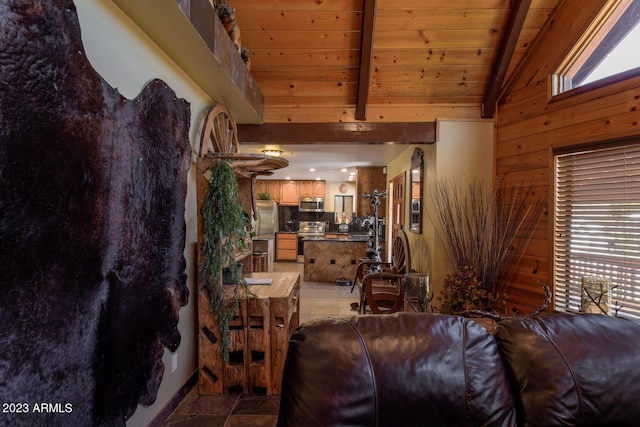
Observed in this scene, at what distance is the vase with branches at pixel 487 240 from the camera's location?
2693 mm

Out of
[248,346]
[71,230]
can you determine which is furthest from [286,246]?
[71,230]

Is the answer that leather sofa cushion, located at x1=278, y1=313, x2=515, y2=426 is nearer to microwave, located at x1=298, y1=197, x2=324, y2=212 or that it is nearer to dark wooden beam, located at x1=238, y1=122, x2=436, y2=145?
dark wooden beam, located at x1=238, y1=122, x2=436, y2=145

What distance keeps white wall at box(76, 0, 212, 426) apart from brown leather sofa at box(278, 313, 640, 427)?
1298 millimetres

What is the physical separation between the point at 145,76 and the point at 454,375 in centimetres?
203

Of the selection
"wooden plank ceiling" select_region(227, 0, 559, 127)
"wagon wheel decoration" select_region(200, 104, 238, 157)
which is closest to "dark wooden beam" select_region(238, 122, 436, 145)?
"wooden plank ceiling" select_region(227, 0, 559, 127)

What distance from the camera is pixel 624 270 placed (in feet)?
6.86

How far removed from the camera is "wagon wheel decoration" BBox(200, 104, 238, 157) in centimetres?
235

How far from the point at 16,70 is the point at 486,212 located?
10.1 feet

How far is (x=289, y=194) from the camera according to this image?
9.02 meters


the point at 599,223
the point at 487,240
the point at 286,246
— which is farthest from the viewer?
the point at 286,246

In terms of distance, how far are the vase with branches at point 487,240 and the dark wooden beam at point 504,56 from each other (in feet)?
2.72

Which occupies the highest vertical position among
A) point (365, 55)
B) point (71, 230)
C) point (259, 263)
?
point (365, 55)

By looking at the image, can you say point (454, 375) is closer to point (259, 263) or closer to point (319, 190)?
point (259, 263)

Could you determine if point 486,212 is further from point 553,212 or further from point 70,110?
point 70,110
